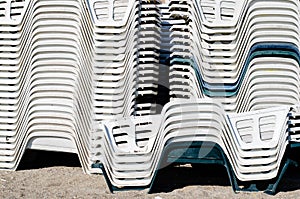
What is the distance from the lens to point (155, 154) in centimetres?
697

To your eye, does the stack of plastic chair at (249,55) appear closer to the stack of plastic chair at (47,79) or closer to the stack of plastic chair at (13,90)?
the stack of plastic chair at (47,79)

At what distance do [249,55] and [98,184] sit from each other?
2.30 metres

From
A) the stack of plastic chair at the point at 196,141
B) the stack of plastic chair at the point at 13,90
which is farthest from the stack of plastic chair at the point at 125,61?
the stack of plastic chair at the point at 13,90

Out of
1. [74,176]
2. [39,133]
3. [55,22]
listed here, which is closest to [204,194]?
[74,176]

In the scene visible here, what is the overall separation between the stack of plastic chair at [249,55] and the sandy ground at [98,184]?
93 centimetres

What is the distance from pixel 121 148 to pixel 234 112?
144 centimetres

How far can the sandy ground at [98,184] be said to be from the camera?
7.01m

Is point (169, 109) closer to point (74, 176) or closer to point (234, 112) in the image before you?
point (234, 112)

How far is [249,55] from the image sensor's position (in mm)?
7660

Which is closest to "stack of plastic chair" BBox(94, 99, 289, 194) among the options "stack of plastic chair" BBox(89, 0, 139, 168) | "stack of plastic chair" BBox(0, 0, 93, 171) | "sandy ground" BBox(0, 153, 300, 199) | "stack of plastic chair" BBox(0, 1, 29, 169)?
"sandy ground" BBox(0, 153, 300, 199)

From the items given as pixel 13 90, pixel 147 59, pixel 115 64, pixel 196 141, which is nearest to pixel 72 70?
pixel 115 64

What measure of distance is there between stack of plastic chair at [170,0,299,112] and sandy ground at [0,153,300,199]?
3.04 ft

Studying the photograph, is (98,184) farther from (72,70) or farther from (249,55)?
(249,55)

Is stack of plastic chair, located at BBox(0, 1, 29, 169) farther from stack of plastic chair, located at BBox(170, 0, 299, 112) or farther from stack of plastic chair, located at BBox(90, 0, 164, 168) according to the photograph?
stack of plastic chair, located at BBox(170, 0, 299, 112)
